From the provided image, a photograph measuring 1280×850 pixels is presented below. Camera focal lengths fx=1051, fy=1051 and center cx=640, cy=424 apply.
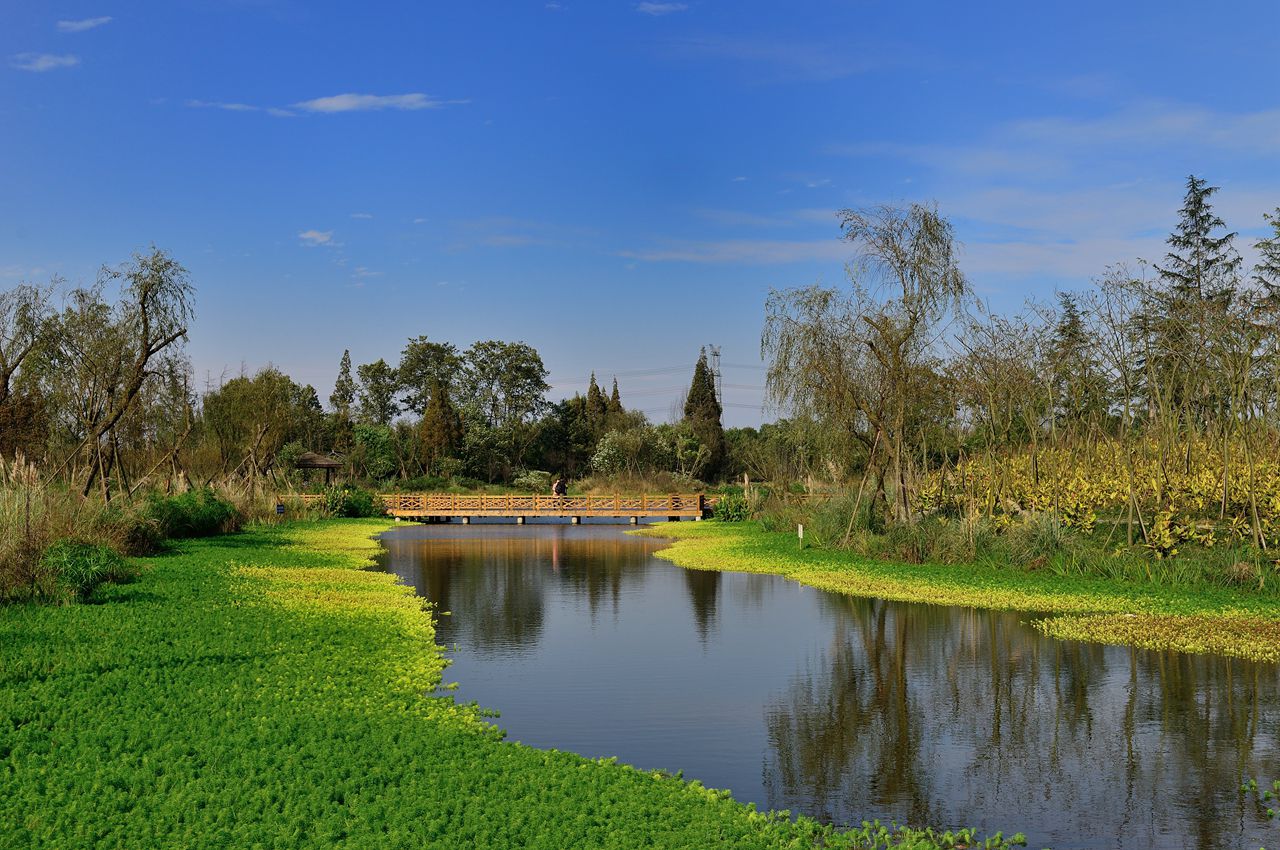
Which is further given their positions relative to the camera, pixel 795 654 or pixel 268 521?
pixel 268 521

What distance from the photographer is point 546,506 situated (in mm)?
54938

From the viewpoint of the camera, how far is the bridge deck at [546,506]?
53.3m

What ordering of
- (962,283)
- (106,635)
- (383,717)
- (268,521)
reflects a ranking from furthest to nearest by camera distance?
(268,521)
(962,283)
(106,635)
(383,717)

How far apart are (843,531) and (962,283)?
787cm

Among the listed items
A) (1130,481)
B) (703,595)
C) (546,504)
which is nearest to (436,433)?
(546,504)

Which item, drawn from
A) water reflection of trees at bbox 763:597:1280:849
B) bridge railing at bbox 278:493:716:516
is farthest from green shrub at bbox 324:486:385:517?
water reflection of trees at bbox 763:597:1280:849

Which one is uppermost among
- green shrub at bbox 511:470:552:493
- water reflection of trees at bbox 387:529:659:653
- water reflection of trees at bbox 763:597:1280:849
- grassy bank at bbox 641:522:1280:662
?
green shrub at bbox 511:470:552:493

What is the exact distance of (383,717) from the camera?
11016 millimetres

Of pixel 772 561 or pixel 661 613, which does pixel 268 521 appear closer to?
pixel 772 561

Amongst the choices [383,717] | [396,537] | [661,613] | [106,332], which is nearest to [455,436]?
[396,537]

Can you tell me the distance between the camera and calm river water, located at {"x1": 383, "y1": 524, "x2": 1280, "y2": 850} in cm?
924

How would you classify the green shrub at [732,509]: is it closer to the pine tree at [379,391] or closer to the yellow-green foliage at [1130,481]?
the yellow-green foliage at [1130,481]

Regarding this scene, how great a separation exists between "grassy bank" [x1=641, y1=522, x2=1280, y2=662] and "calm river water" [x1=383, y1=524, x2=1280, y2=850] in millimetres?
807

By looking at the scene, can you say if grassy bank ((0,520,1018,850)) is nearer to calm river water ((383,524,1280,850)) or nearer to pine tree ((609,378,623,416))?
calm river water ((383,524,1280,850))
